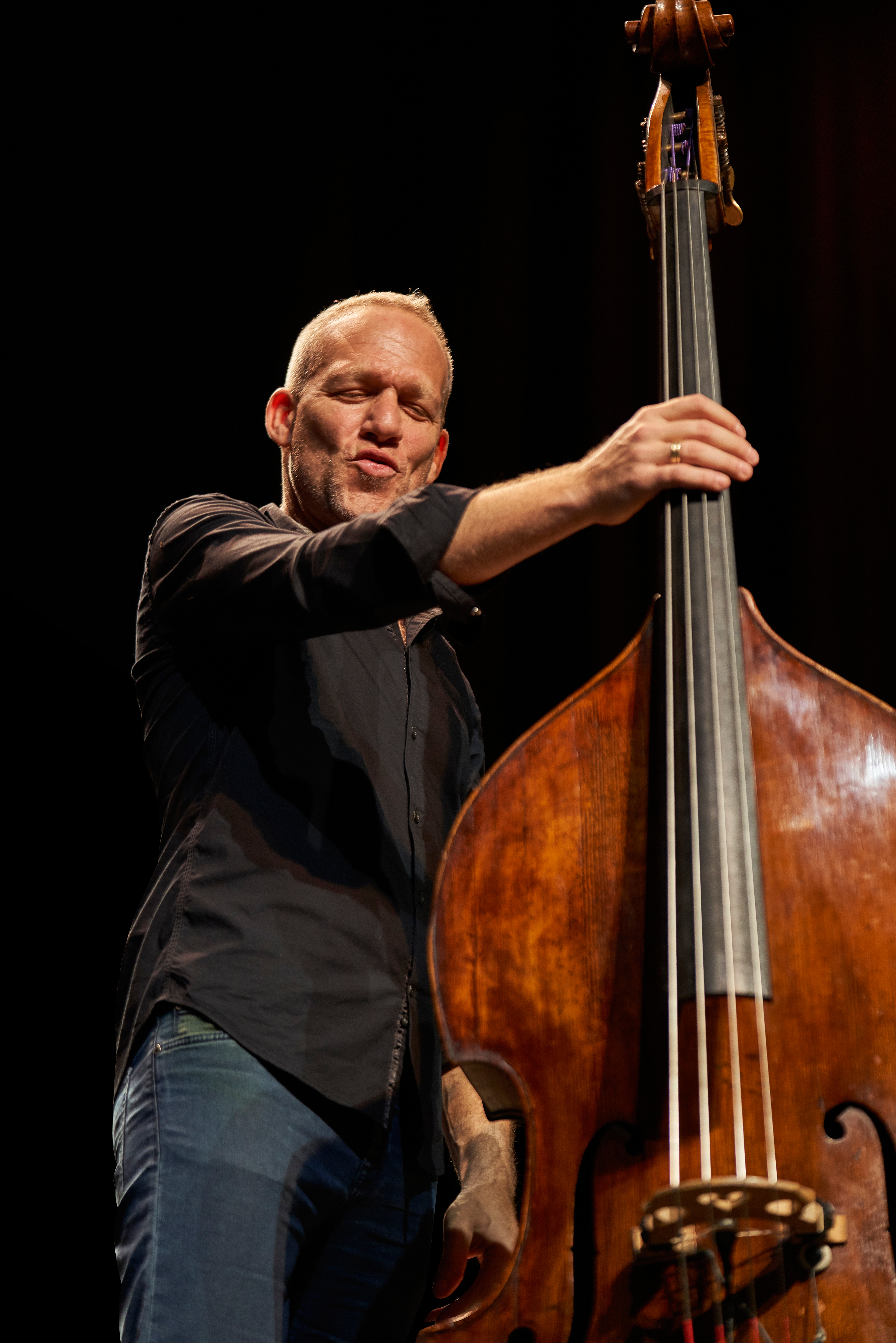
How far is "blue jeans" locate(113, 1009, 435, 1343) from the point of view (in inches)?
40.3

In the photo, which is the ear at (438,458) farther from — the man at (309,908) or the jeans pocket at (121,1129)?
the jeans pocket at (121,1129)

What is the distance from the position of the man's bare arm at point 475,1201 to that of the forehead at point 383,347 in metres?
0.94

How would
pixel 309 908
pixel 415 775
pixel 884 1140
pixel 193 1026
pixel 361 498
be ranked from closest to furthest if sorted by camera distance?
pixel 884 1140 → pixel 193 1026 → pixel 309 908 → pixel 415 775 → pixel 361 498

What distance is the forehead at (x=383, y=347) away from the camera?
1.63 m

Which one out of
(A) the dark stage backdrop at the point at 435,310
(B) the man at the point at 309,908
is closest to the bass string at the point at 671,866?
(B) the man at the point at 309,908

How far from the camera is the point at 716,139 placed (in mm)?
1386

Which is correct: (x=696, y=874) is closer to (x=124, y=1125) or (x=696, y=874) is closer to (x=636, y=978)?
(x=636, y=978)

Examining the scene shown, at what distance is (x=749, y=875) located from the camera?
38.0 inches


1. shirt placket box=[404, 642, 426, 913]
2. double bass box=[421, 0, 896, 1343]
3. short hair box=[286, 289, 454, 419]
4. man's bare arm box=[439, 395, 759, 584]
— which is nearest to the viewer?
double bass box=[421, 0, 896, 1343]

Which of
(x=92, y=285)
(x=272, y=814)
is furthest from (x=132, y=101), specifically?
(x=272, y=814)

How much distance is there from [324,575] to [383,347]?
0.71 m

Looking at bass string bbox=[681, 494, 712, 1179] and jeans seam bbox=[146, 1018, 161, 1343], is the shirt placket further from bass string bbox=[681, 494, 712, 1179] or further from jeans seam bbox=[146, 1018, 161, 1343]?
bass string bbox=[681, 494, 712, 1179]

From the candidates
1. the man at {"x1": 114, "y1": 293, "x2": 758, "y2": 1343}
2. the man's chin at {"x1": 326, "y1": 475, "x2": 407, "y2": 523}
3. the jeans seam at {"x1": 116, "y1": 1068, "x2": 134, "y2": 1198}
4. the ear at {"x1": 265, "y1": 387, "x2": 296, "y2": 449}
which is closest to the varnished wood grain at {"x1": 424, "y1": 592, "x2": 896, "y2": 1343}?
the man at {"x1": 114, "y1": 293, "x2": 758, "y2": 1343}

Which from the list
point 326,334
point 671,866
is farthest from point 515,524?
point 326,334
